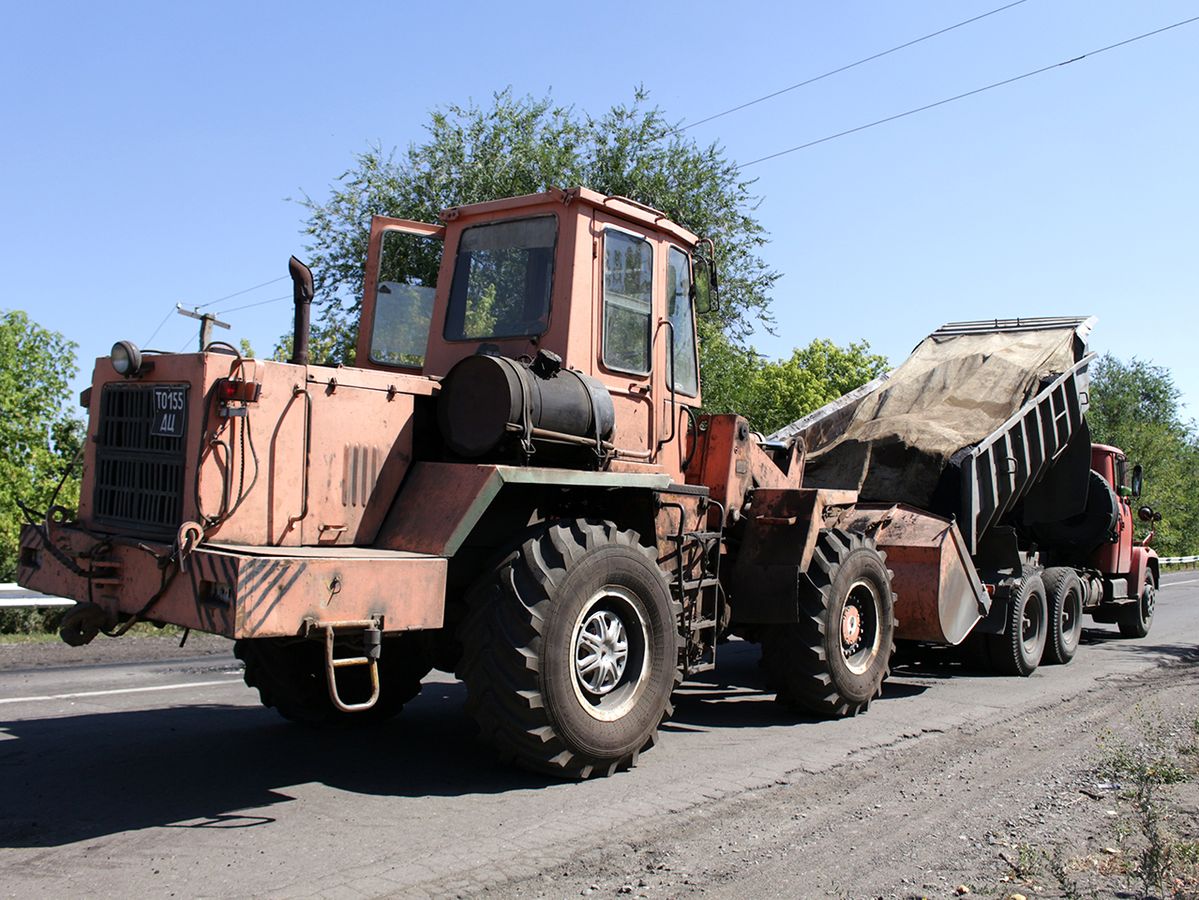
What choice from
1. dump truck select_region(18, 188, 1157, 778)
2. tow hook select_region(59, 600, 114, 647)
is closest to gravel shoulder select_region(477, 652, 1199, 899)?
dump truck select_region(18, 188, 1157, 778)

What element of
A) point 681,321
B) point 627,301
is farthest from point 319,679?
point 681,321

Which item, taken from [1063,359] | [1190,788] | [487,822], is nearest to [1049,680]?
[1063,359]

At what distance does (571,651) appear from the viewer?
6016 mm

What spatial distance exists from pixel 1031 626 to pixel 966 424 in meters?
2.27

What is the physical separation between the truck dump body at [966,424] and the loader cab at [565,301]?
3842mm

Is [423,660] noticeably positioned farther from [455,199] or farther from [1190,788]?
[455,199]

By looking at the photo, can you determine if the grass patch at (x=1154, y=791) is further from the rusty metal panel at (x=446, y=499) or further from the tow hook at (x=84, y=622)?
the tow hook at (x=84, y=622)

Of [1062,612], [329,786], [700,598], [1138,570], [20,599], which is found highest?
[1138,570]

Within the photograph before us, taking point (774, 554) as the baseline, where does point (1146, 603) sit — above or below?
below

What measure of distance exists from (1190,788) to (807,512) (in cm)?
304

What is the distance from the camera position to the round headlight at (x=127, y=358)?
5.75 meters

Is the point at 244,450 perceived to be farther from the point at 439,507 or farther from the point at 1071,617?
the point at 1071,617

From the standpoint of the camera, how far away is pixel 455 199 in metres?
20.6

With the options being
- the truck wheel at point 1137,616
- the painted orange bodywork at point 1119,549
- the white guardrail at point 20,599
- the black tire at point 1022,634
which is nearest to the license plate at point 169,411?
the white guardrail at point 20,599
